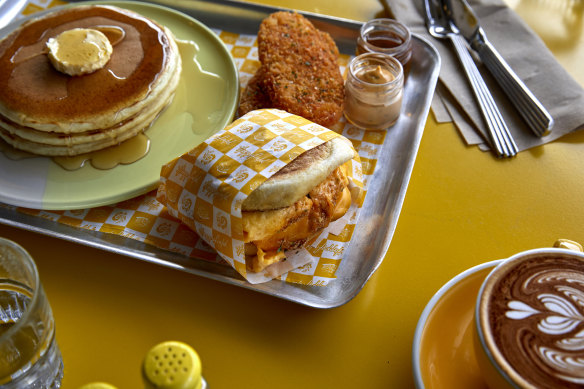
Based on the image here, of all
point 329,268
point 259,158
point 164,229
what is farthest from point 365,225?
point 164,229

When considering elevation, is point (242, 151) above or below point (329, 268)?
above

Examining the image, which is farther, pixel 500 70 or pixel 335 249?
pixel 500 70

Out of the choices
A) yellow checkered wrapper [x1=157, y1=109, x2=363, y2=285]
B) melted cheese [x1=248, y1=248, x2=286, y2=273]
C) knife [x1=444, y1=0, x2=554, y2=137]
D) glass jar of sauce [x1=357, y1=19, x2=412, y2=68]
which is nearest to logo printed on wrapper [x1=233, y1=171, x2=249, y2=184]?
yellow checkered wrapper [x1=157, y1=109, x2=363, y2=285]

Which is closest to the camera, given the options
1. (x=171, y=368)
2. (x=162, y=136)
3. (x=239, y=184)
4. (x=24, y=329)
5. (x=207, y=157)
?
(x=171, y=368)

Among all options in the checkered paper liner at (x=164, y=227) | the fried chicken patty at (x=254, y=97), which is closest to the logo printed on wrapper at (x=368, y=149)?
the checkered paper liner at (x=164, y=227)

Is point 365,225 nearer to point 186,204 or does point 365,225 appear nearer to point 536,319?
point 186,204
